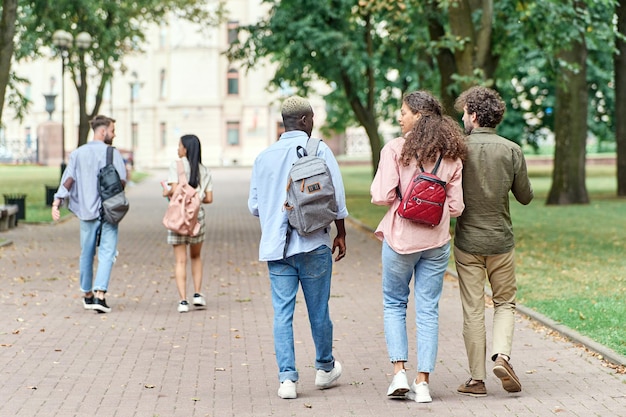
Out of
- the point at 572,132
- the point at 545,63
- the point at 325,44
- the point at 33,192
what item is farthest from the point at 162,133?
the point at 545,63

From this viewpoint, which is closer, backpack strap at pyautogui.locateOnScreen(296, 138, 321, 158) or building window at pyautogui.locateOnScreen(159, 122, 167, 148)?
backpack strap at pyautogui.locateOnScreen(296, 138, 321, 158)

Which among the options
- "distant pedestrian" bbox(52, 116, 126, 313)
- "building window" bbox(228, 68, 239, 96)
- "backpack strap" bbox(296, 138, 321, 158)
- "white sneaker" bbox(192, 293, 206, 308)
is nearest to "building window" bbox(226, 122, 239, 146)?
"building window" bbox(228, 68, 239, 96)

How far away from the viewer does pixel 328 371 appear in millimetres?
7480

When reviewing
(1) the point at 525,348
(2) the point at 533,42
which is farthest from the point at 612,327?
(2) the point at 533,42

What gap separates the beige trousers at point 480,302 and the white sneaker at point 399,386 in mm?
476

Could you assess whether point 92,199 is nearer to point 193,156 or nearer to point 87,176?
point 87,176

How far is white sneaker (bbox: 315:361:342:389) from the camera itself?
7477 millimetres

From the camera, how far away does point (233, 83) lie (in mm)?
80312

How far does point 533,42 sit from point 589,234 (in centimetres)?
367

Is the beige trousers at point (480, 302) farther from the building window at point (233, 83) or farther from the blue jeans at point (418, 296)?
the building window at point (233, 83)

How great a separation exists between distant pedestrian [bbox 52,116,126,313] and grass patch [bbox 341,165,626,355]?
4.04 metres

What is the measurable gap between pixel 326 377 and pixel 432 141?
1653 mm

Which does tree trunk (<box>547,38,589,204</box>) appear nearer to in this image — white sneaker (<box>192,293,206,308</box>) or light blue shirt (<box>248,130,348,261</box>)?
white sneaker (<box>192,293,206,308</box>)

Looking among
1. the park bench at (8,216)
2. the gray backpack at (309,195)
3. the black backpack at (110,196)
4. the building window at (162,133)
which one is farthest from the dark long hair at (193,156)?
the building window at (162,133)
